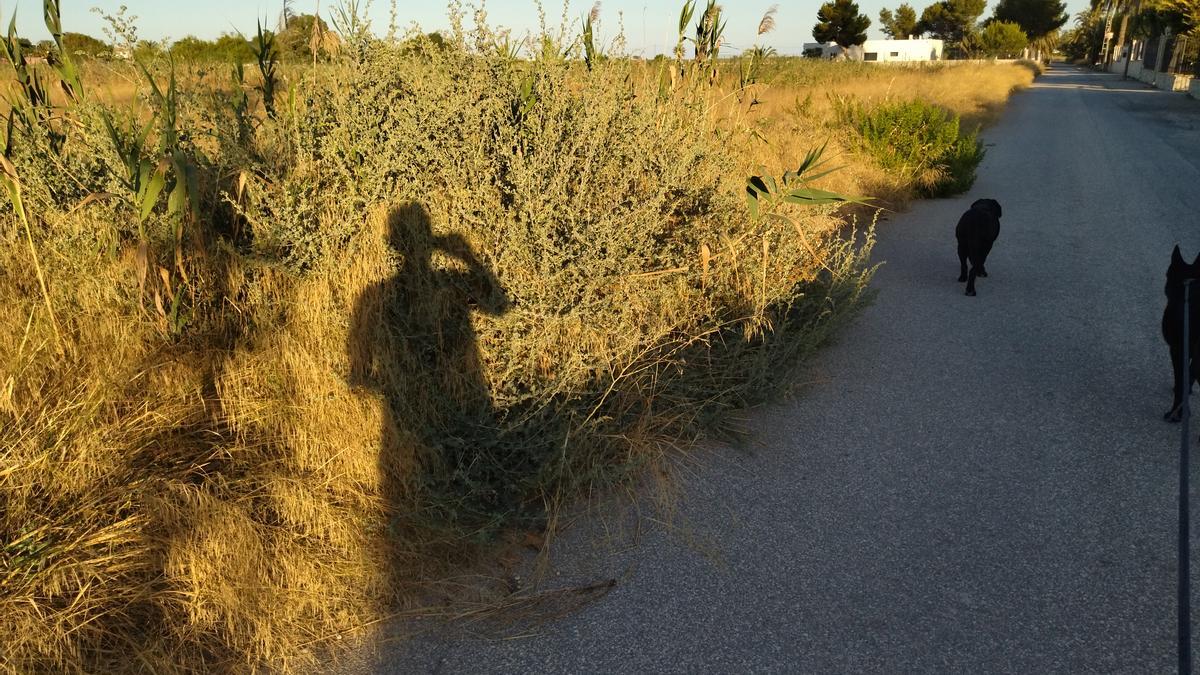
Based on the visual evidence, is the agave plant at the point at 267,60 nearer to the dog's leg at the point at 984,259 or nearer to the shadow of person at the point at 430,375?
Result: the shadow of person at the point at 430,375

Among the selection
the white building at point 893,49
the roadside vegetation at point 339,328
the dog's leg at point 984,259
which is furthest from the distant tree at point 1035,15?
the roadside vegetation at point 339,328

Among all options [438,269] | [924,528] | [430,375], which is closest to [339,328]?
[430,375]

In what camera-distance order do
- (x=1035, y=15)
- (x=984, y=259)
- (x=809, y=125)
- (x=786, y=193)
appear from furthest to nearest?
(x=1035, y=15) → (x=809, y=125) → (x=984, y=259) → (x=786, y=193)

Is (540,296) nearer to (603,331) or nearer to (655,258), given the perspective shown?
(603,331)

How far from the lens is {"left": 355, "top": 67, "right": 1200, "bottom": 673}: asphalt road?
7.98 feet

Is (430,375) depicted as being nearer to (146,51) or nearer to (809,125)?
(146,51)

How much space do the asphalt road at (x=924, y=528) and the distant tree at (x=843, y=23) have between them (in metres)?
73.5

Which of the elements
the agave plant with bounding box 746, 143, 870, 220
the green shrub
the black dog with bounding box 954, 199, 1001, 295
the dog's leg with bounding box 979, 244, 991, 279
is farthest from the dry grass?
the dog's leg with bounding box 979, 244, 991, 279

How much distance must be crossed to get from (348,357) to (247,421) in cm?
45

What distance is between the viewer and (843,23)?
70625mm

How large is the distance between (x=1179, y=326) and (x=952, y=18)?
9868cm

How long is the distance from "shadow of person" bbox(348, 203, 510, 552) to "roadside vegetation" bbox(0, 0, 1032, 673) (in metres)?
0.01

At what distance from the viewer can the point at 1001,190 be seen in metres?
10.9

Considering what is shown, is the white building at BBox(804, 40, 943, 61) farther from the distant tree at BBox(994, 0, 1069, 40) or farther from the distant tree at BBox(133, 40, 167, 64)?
the distant tree at BBox(133, 40, 167, 64)
